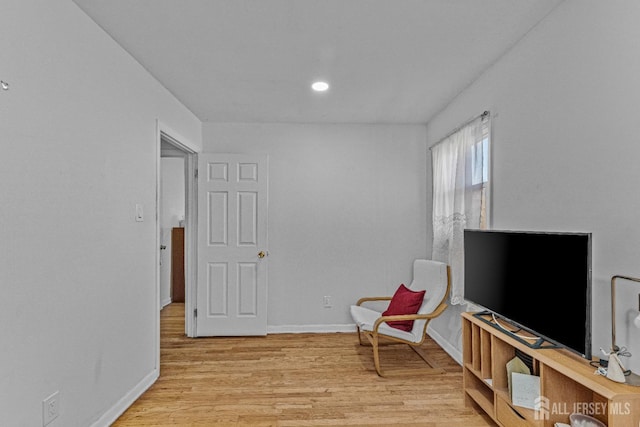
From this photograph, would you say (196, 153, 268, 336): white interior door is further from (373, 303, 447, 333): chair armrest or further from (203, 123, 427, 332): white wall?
(373, 303, 447, 333): chair armrest

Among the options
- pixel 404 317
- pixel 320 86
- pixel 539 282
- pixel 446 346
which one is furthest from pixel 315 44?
pixel 446 346

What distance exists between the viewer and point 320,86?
134 inches

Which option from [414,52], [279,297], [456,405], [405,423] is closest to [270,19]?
[414,52]

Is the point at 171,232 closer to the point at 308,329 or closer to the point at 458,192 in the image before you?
the point at 308,329

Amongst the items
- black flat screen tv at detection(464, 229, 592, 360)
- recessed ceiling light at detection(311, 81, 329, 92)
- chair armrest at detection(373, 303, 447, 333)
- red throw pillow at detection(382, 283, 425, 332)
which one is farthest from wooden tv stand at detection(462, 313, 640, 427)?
recessed ceiling light at detection(311, 81, 329, 92)

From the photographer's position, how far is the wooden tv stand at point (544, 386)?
1.46 metres

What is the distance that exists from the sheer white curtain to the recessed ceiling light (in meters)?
1.25

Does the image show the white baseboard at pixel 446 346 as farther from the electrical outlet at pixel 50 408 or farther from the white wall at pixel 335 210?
the electrical outlet at pixel 50 408

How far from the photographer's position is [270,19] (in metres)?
2.30

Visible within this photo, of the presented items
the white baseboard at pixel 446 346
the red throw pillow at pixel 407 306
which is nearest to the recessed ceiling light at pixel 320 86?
the red throw pillow at pixel 407 306

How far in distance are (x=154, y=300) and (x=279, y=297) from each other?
1.70 meters

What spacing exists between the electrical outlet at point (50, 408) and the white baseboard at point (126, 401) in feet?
1.35

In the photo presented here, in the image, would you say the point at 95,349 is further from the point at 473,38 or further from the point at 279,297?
the point at 473,38

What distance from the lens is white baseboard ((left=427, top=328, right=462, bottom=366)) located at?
3594 millimetres
